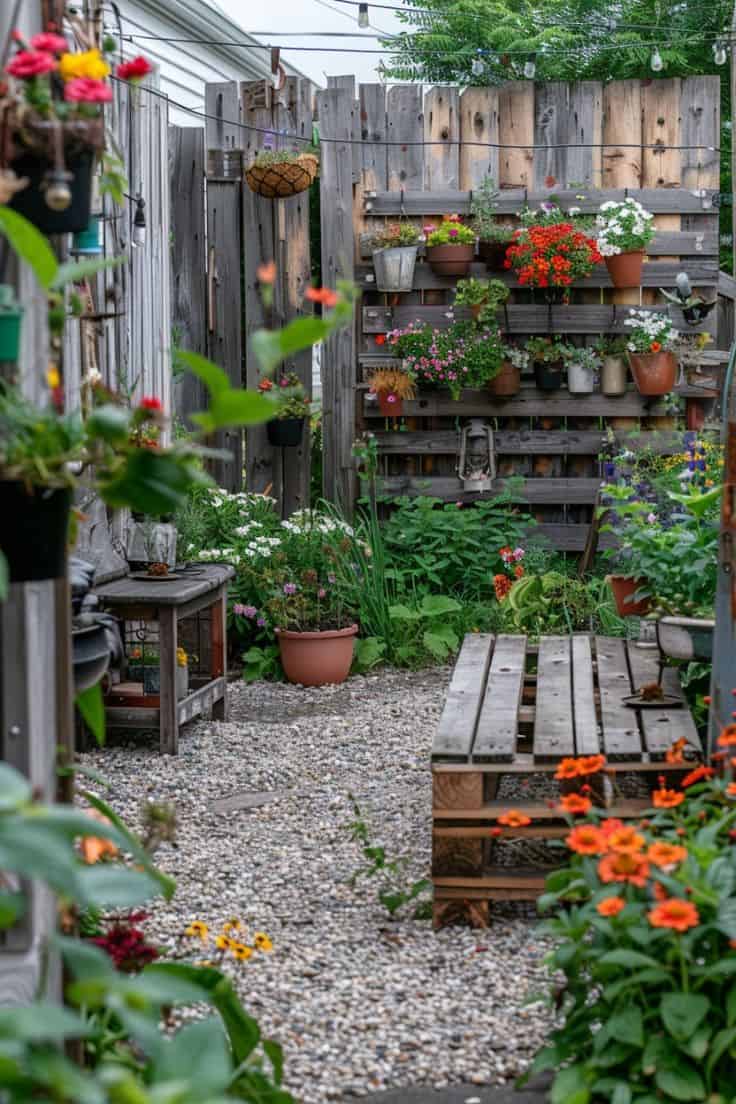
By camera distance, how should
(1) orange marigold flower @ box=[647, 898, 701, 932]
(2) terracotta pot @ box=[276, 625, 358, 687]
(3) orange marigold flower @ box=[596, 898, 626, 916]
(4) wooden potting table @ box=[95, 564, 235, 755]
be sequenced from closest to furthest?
(1) orange marigold flower @ box=[647, 898, 701, 932], (3) orange marigold flower @ box=[596, 898, 626, 916], (4) wooden potting table @ box=[95, 564, 235, 755], (2) terracotta pot @ box=[276, 625, 358, 687]

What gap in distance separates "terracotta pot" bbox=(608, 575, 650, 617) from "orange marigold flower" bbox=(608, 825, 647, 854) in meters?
2.09

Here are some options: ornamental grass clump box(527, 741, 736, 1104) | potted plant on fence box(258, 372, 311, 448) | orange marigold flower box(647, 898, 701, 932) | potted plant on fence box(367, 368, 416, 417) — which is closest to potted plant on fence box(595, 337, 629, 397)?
potted plant on fence box(367, 368, 416, 417)

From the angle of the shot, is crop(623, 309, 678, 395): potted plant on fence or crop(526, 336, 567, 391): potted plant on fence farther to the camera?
crop(526, 336, 567, 391): potted plant on fence

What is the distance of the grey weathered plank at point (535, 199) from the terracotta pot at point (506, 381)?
81cm

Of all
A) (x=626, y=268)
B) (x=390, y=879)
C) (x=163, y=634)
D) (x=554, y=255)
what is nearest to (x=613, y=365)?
(x=626, y=268)

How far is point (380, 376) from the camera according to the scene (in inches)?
277

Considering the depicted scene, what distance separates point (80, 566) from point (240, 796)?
147 cm

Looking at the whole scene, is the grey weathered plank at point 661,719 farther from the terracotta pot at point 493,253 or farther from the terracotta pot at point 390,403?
the terracotta pot at point 493,253

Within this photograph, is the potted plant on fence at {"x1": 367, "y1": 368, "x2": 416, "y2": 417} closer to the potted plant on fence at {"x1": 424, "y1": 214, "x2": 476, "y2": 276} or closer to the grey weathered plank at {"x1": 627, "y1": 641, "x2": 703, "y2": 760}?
the potted plant on fence at {"x1": 424, "y1": 214, "x2": 476, "y2": 276}

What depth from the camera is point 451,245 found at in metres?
6.89

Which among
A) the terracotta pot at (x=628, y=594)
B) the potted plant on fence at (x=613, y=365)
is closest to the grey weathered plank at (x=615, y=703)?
the terracotta pot at (x=628, y=594)

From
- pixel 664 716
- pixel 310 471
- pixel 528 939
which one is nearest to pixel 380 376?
pixel 310 471

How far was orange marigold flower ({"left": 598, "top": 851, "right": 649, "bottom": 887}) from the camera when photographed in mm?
2170

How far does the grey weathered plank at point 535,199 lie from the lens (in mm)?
6941
